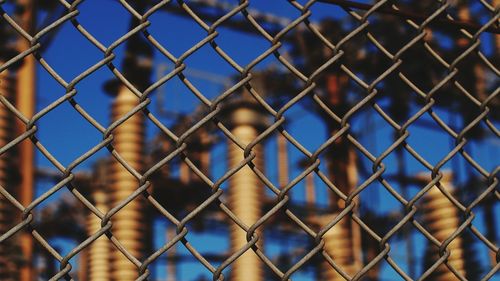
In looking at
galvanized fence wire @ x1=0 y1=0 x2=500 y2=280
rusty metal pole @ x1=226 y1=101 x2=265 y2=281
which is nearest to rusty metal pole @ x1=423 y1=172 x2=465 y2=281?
rusty metal pole @ x1=226 y1=101 x2=265 y2=281

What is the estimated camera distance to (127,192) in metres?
8.37

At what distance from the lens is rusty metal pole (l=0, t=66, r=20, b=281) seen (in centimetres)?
688

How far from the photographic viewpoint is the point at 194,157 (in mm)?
12531

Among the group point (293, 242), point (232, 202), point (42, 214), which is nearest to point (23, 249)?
point (232, 202)

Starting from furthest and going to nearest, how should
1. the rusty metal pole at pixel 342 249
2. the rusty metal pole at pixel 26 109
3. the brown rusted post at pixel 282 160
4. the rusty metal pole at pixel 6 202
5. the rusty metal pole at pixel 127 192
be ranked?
the brown rusted post at pixel 282 160, the rusty metal pole at pixel 342 249, the rusty metal pole at pixel 127 192, the rusty metal pole at pixel 26 109, the rusty metal pole at pixel 6 202

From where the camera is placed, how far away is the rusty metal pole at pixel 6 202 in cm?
688

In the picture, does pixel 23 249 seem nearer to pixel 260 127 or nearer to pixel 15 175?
pixel 15 175

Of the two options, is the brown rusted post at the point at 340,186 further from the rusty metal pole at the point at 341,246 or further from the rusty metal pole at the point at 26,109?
the rusty metal pole at the point at 26,109

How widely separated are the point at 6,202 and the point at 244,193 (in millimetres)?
3556

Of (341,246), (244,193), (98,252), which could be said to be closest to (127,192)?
(244,193)

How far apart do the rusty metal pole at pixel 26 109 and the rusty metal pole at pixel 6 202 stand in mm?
149

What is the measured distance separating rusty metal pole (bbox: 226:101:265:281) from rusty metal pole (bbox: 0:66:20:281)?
3.11m

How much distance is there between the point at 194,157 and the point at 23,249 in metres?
5.52

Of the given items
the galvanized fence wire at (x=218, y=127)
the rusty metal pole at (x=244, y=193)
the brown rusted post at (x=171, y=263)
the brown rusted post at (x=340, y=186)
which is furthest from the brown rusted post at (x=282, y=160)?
the galvanized fence wire at (x=218, y=127)
